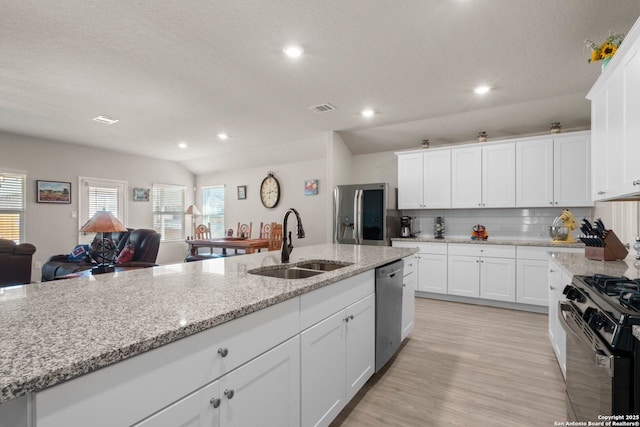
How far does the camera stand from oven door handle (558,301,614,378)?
1.04 m

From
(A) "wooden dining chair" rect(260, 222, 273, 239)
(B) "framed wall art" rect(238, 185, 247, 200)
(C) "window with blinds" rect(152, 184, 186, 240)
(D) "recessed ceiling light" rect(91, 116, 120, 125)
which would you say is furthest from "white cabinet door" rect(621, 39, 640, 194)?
(C) "window with blinds" rect(152, 184, 186, 240)

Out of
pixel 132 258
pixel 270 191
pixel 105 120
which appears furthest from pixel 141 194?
pixel 132 258

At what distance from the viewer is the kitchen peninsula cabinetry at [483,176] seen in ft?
13.8

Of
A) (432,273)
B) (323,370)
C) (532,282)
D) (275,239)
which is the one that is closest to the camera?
(323,370)

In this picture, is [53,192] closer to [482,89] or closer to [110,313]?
[110,313]

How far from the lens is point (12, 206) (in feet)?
17.0

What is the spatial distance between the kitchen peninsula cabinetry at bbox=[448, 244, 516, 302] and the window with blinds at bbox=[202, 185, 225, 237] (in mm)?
5726

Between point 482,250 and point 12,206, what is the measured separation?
7486mm

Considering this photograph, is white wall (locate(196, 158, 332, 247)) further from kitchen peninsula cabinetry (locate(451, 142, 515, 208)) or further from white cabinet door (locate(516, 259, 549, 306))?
white cabinet door (locate(516, 259, 549, 306))

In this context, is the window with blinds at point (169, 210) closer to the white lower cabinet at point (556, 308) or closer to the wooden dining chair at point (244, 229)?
the wooden dining chair at point (244, 229)

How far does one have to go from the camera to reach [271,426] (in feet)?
4.00

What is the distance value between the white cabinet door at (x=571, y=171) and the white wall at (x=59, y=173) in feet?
25.5

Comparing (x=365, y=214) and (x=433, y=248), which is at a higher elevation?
(x=365, y=214)

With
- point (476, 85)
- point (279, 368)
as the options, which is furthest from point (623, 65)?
point (279, 368)
